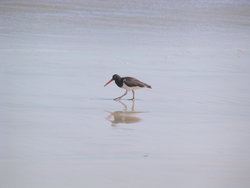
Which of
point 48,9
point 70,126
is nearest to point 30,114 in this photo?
point 70,126

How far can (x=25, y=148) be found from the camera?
631cm

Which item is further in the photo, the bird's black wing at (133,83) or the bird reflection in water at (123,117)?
the bird's black wing at (133,83)

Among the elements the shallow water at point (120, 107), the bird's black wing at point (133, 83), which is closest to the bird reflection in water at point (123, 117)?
the shallow water at point (120, 107)

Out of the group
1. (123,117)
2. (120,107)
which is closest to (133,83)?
(120,107)

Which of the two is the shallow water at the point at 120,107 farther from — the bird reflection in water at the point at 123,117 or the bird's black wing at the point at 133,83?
the bird's black wing at the point at 133,83

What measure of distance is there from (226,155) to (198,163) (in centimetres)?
44

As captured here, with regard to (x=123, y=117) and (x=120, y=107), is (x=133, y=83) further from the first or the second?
(x=123, y=117)

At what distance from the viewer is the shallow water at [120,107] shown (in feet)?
19.1

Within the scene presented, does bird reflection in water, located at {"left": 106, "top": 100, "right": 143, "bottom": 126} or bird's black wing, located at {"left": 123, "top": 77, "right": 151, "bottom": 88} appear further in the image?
bird's black wing, located at {"left": 123, "top": 77, "right": 151, "bottom": 88}

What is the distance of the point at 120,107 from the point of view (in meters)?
8.90

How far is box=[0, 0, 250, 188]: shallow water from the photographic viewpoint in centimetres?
581

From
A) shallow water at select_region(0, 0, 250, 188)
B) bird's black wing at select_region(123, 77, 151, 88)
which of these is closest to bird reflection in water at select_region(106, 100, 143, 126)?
shallow water at select_region(0, 0, 250, 188)

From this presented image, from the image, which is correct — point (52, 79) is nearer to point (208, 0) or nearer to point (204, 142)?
point (204, 142)

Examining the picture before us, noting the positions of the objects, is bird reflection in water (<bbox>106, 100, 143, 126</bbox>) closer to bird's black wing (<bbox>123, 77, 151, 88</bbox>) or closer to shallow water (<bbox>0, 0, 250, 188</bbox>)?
shallow water (<bbox>0, 0, 250, 188</bbox>)
